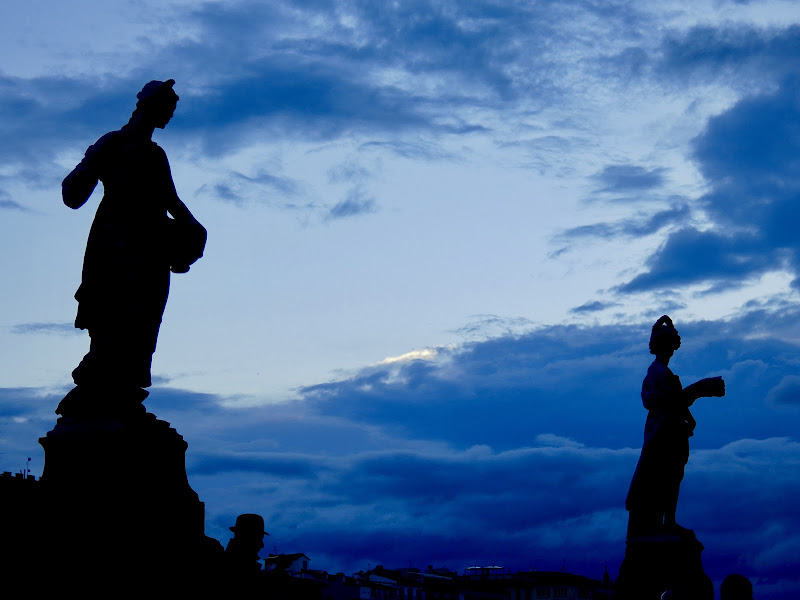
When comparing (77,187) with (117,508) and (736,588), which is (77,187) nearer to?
(117,508)

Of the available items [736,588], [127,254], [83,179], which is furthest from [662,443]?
[83,179]

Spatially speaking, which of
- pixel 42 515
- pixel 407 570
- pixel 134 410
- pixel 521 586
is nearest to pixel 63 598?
pixel 42 515

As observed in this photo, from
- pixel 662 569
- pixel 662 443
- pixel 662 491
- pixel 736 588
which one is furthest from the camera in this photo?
pixel 662 443

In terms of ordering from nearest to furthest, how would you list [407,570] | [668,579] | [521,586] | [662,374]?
[668,579] → [662,374] → [521,586] → [407,570]

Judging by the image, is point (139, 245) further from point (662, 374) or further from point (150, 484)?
point (662, 374)

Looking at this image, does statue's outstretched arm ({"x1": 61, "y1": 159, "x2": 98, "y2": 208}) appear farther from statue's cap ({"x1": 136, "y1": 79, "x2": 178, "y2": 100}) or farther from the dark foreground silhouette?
the dark foreground silhouette

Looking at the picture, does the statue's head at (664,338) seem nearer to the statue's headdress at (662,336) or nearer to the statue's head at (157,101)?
the statue's headdress at (662,336)

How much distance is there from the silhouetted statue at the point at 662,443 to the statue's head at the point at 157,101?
6.13 metres

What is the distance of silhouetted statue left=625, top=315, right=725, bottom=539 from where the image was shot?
1270 cm

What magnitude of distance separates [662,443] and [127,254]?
6.39m

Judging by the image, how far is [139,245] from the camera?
31.6 ft

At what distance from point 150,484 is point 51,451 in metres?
0.79

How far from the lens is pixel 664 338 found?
13172 mm

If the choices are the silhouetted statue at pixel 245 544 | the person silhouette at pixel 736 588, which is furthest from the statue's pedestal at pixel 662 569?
the silhouetted statue at pixel 245 544
